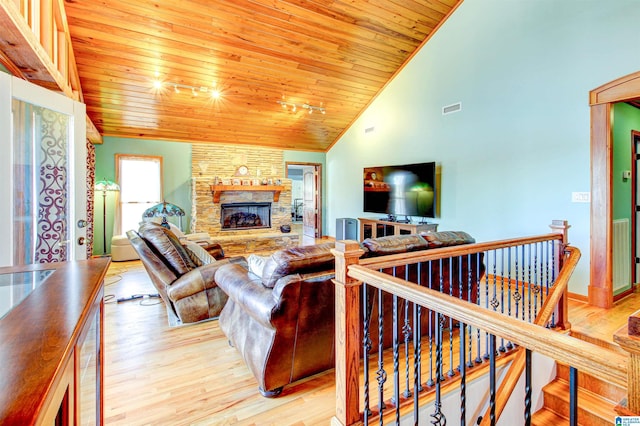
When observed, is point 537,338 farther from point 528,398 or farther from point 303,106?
point 303,106

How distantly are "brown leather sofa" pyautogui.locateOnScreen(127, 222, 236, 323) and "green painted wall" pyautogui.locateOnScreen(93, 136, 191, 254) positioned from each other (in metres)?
4.18

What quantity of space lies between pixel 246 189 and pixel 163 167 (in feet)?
6.12

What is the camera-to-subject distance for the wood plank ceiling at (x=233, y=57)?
4086 millimetres

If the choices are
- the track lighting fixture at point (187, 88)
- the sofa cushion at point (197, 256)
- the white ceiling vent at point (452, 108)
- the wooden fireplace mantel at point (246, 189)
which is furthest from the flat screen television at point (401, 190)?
the sofa cushion at point (197, 256)

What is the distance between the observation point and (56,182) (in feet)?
8.24

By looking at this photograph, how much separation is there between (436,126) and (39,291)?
5.37 m

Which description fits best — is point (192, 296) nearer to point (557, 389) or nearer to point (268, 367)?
point (268, 367)

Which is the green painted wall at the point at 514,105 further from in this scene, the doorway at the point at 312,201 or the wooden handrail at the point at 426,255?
the doorway at the point at 312,201

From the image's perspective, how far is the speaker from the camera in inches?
280

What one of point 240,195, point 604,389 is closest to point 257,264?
point 604,389

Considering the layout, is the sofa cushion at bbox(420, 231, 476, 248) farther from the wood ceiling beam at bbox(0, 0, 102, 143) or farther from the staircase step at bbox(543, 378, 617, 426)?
the wood ceiling beam at bbox(0, 0, 102, 143)

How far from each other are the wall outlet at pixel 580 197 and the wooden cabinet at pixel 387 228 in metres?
1.87

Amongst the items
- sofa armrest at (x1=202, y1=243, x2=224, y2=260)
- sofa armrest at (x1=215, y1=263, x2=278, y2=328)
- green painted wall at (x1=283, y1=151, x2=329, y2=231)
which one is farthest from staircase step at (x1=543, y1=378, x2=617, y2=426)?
green painted wall at (x1=283, y1=151, x2=329, y2=231)

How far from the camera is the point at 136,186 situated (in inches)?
265
